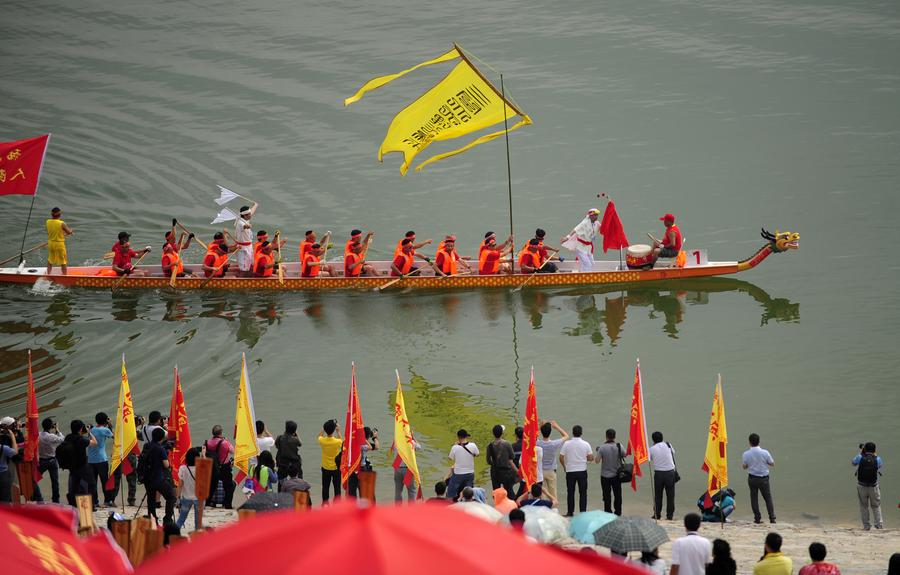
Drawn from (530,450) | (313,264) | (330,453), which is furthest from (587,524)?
(313,264)

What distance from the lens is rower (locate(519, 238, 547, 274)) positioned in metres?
27.3

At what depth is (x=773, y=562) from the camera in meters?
10.7

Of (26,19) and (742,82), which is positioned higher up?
(26,19)

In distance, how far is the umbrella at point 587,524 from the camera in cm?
1220

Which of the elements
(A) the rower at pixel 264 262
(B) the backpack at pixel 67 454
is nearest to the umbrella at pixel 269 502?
(B) the backpack at pixel 67 454

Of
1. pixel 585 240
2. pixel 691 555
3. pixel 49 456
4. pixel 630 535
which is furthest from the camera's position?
pixel 585 240

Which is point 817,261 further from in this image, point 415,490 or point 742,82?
point 415,490

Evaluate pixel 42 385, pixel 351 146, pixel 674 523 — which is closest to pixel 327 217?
pixel 351 146

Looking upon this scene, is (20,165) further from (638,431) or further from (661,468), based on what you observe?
(661,468)

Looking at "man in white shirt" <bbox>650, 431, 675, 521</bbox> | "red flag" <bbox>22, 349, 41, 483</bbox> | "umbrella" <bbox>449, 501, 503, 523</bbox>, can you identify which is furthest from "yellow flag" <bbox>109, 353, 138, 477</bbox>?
"man in white shirt" <bbox>650, 431, 675, 521</bbox>

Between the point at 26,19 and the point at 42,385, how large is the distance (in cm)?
2807

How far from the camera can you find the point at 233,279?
2788cm

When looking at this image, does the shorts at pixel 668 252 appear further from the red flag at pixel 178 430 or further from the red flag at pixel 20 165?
the red flag at pixel 178 430

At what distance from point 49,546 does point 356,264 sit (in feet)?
70.5
